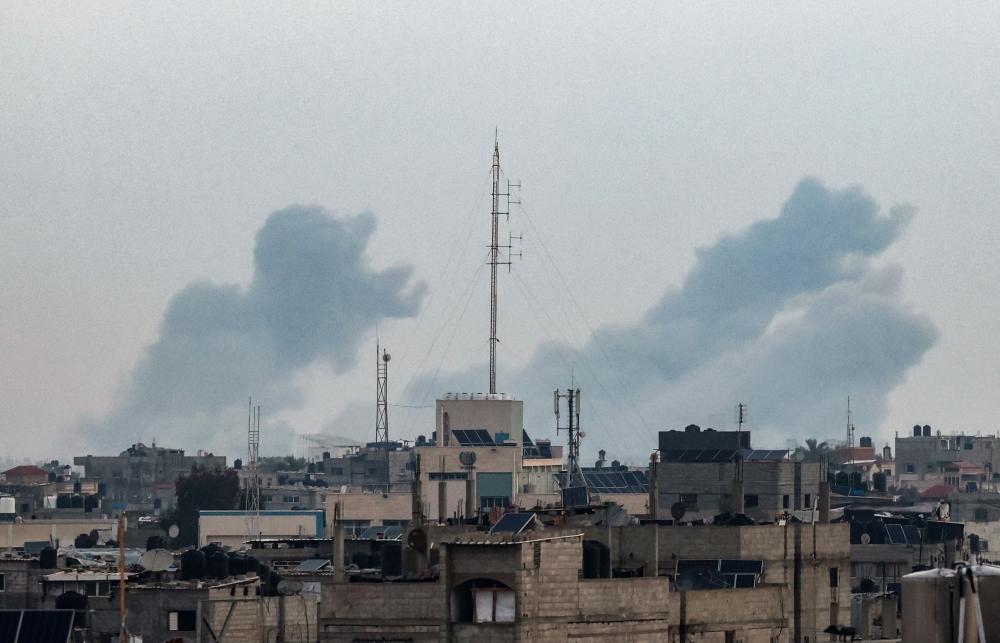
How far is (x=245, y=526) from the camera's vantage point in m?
156

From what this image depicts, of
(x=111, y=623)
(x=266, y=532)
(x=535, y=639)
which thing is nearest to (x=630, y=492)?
(x=266, y=532)

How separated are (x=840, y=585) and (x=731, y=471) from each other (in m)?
61.7

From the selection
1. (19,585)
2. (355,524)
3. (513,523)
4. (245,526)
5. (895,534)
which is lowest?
(19,585)

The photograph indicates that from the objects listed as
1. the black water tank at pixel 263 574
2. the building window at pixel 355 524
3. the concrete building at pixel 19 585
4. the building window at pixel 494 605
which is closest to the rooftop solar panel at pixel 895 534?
the black water tank at pixel 263 574

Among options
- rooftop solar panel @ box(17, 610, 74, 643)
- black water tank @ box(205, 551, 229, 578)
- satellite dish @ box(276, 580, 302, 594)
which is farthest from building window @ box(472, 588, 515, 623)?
black water tank @ box(205, 551, 229, 578)

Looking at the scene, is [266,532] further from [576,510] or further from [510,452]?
[576,510]

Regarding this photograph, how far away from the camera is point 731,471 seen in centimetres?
14538

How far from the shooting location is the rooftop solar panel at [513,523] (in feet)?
A: 222

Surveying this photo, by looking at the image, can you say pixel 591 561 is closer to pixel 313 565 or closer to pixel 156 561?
pixel 156 561

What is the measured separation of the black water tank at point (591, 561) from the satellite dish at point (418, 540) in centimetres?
990

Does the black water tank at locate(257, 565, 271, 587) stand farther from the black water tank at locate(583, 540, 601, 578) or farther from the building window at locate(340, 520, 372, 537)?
the building window at locate(340, 520, 372, 537)

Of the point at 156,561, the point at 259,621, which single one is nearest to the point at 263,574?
the point at 156,561

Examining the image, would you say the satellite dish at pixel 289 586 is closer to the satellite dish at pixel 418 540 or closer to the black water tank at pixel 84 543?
the satellite dish at pixel 418 540

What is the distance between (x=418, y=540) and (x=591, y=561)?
1094cm
